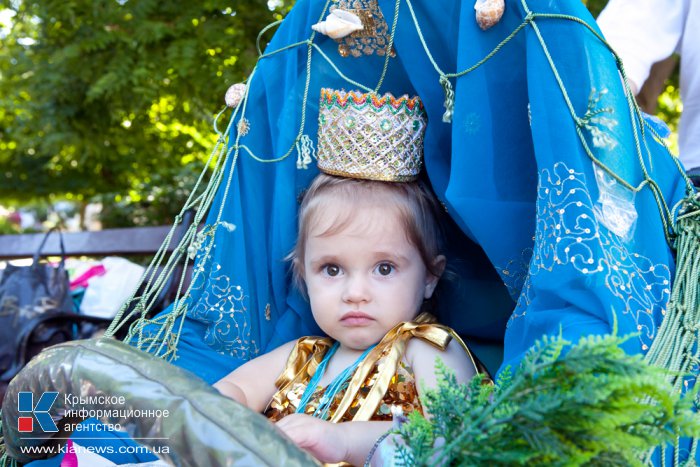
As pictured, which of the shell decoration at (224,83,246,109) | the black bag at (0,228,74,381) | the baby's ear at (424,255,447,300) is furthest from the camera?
the black bag at (0,228,74,381)

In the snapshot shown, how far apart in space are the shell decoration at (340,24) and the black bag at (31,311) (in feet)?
6.15

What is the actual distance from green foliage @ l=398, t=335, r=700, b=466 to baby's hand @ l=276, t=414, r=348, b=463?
54cm

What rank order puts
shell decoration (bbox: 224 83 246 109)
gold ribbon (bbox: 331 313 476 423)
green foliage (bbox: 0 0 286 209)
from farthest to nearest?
green foliage (bbox: 0 0 286 209) < shell decoration (bbox: 224 83 246 109) < gold ribbon (bbox: 331 313 476 423)

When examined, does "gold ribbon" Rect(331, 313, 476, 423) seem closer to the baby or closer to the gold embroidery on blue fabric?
the baby

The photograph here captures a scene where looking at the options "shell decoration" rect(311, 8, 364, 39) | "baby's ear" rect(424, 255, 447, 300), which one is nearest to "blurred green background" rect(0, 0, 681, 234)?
"shell decoration" rect(311, 8, 364, 39)

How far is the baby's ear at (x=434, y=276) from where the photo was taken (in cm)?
181

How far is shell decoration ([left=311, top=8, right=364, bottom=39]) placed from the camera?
172cm

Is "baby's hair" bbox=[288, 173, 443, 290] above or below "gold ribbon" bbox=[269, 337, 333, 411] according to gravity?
above

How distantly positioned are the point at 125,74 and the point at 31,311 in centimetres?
112

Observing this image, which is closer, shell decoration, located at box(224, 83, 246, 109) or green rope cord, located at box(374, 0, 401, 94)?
green rope cord, located at box(374, 0, 401, 94)

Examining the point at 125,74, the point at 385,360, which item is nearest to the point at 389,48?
the point at 385,360

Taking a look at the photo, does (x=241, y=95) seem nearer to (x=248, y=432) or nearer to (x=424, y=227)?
(x=424, y=227)

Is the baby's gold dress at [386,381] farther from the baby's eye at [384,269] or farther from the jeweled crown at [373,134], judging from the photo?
the jeweled crown at [373,134]

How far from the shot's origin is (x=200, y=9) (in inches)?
123
